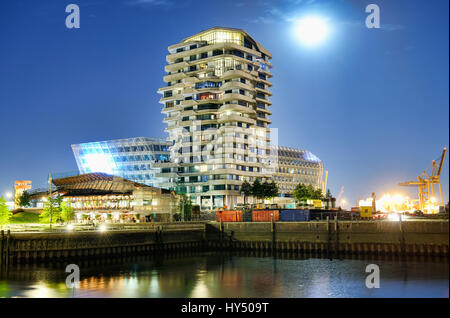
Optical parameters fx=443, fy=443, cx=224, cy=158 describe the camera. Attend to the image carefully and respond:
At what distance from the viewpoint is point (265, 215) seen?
99.9 m

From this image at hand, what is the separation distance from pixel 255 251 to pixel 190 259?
15378 mm

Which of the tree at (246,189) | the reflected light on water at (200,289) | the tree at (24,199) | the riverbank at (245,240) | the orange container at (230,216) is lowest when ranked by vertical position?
the reflected light on water at (200,289)

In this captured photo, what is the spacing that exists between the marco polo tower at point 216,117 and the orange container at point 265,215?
60.7 metres

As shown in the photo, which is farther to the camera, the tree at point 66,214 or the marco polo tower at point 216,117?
the marco polo tower at point 216,117

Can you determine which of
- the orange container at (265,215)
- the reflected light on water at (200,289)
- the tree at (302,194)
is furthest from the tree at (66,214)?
the tree at (302,194)

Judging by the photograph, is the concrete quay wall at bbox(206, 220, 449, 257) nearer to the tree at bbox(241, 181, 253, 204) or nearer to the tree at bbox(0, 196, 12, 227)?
the tree at bbox(0, 196, 12, 227)

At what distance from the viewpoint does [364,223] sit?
7612 cm

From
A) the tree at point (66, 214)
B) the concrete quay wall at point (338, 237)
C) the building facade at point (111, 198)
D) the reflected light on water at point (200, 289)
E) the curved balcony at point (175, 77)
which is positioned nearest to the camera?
the reflected light on water at point (200, 289)

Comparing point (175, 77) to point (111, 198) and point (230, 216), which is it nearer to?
point (111, 198)

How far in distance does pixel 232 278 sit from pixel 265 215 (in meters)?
41.1

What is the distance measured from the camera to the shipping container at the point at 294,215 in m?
97.0

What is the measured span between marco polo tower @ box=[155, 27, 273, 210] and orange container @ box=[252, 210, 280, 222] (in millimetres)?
60740

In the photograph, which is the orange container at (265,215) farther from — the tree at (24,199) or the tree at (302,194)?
the tree at (24,199)

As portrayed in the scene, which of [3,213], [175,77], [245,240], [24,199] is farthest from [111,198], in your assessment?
[245,240]
